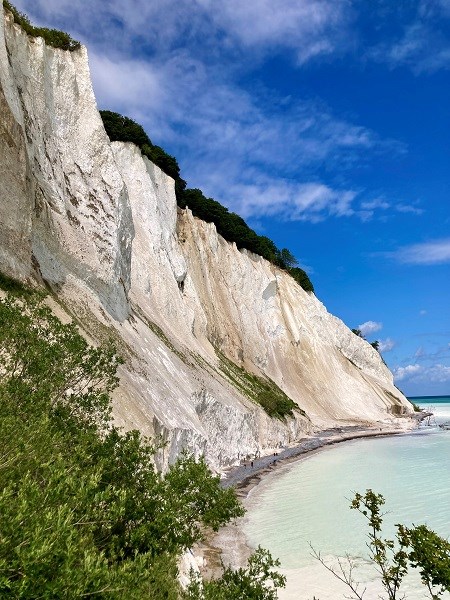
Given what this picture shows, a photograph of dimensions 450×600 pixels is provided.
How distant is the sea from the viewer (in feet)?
51.6

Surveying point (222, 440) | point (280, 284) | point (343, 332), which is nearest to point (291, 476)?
point (222, 440)

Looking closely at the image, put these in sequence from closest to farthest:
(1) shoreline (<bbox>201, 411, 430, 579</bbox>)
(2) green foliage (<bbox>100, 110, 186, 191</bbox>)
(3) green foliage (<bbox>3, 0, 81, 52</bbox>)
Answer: (1) shoreline (<bbox>201, 411, 430, 579</bbox>)
(3) green foliage (<bbox>3, 0, 81, 52</bbox>)
(2) green foliage (<bbox>100, 110, 186, 191</bbox>)

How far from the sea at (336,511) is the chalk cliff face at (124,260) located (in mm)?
5286

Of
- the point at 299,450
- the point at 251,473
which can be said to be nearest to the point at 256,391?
the point at 299,450

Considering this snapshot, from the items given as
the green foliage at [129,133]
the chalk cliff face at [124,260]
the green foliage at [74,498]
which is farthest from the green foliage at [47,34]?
the green foliage at [74,498]

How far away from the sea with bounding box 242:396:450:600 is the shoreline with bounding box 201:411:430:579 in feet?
2.31

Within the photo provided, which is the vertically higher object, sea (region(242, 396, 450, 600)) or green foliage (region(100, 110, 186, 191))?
green foliage (region(100, 110, 186, 191))

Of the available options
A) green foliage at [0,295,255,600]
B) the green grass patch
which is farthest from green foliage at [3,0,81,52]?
the green grass patch

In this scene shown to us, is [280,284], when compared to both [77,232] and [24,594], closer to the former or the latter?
[77,232]

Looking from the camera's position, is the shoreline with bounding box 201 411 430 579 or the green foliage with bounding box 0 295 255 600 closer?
the green foliage with bounding box 0 295 255 600

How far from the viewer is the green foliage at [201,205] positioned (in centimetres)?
4856

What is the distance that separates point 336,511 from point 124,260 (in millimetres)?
20542

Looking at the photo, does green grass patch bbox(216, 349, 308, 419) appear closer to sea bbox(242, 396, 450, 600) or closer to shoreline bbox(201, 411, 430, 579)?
shoreline bbox(201, 411, 430, 579)

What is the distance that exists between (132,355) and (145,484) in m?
16.0
